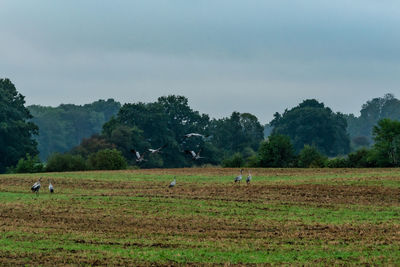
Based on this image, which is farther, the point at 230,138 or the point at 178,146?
the point at 230,138

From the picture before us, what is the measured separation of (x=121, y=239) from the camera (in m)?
25.2

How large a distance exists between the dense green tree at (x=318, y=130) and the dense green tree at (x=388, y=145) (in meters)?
76.5

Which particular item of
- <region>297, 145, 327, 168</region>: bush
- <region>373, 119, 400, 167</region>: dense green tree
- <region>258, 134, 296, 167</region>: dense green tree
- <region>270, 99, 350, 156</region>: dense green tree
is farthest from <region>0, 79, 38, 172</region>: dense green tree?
<region>270, 99, 350, 156</region>: dense green tree

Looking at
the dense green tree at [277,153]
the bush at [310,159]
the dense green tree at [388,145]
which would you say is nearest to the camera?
the dense green tree at [388,145]

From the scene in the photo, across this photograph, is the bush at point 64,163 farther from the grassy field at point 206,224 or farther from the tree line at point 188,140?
the grassy field at point 206,224

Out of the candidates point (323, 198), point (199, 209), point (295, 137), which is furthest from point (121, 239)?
point (295, 137)

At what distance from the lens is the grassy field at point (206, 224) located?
853 inches

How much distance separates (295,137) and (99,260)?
134m

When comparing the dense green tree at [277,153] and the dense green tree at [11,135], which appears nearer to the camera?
the dense green tree at [277,153]

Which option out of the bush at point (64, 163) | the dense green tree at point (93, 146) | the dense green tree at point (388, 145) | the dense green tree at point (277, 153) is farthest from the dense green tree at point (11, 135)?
the dense green tree at point (388, 145)

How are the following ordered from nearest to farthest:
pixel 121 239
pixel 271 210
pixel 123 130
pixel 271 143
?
pixel 121 239, pixel 271 210, pixel 271 143, pixel 123 130

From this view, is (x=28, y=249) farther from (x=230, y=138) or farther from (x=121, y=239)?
(x=230, y=138)

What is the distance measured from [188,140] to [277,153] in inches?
2016

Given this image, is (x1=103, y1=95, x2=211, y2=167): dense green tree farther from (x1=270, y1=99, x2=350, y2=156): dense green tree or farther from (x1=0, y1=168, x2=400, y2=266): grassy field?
(x1=0, y1=168, x2=400, y2=266): grassy field
